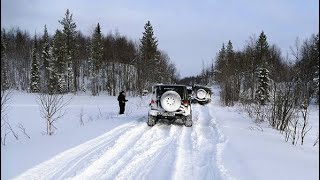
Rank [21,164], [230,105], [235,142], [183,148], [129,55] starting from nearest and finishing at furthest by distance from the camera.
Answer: [21,164], [183,148], [235,142], [230,105], [129,55]

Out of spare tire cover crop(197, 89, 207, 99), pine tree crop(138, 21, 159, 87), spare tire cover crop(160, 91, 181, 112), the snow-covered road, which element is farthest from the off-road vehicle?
pine tree crop(138, 21, 159, 87)

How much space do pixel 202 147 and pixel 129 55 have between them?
5784 cm

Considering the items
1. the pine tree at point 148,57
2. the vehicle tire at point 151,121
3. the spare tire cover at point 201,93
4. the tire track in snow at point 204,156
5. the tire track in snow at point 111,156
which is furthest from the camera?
the pine tree at point 148,57

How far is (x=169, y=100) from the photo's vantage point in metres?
16.6

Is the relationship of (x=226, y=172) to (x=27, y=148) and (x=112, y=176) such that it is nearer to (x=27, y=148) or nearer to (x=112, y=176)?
(x=112, y=176)

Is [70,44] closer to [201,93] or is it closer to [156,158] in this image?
[201,93]

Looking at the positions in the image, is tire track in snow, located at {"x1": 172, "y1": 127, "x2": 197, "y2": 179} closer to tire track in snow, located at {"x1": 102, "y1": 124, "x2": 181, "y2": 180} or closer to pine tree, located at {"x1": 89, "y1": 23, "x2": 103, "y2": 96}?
tire track in snow, located at {"x1": 102, "y1": 124, "x2": 181, "y2": 180}

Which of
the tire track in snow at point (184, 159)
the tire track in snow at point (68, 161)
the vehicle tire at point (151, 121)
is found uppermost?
the vehicle tire at point (151, 121)

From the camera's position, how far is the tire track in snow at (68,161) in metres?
7.57

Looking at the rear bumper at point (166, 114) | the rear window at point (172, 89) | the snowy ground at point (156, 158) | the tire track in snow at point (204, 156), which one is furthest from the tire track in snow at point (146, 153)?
the rear window at point (172, 89)

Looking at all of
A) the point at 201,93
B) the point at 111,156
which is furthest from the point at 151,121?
the point at 201,93

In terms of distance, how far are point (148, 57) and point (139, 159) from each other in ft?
192

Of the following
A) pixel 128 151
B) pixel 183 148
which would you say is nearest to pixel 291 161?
pixel 183 148

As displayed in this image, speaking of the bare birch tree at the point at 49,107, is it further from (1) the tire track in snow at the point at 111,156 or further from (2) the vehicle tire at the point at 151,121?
(2) the vehicle tire at the point at 151,121
